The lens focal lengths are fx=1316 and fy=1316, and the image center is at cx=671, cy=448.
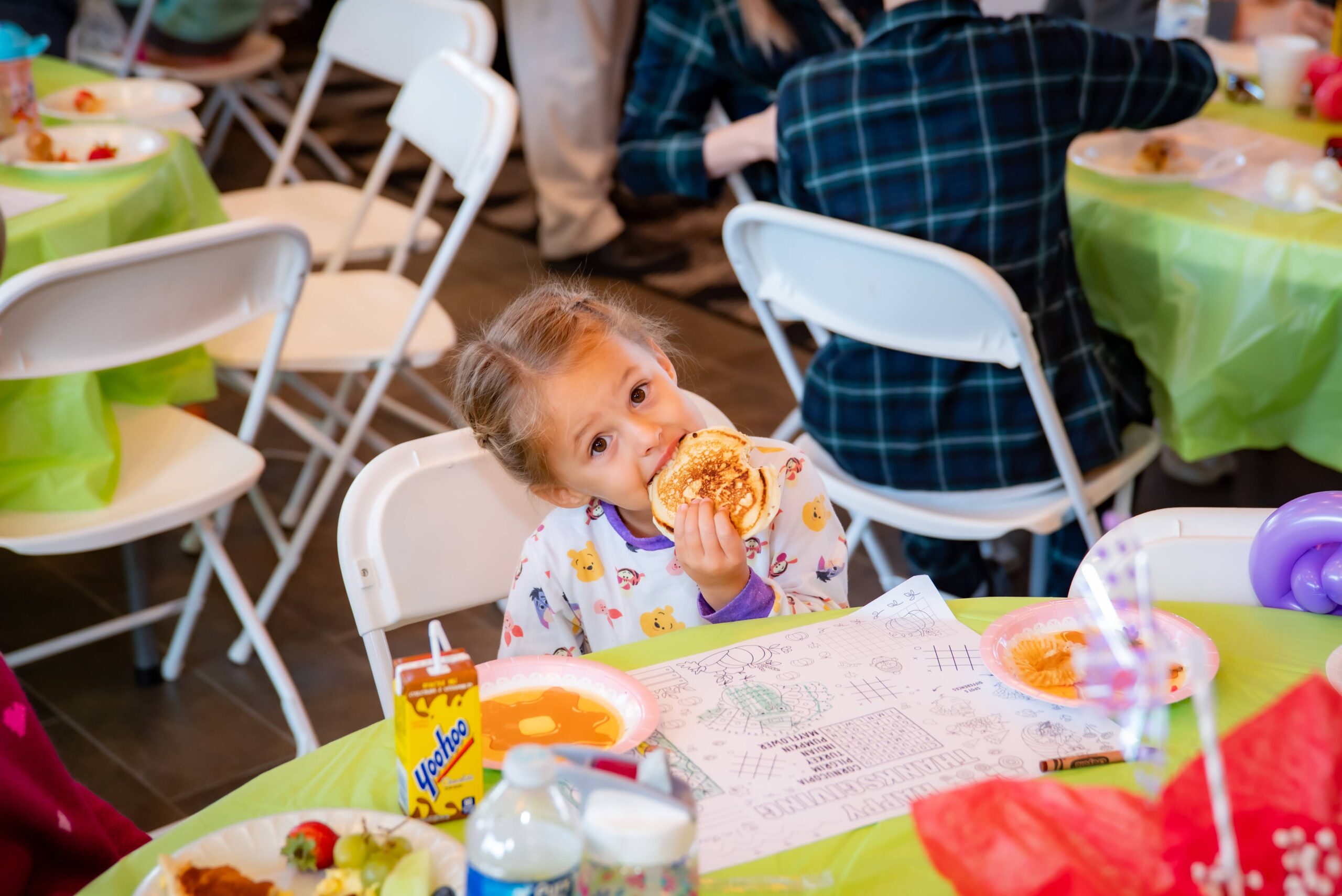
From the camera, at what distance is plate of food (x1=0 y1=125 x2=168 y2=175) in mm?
2105

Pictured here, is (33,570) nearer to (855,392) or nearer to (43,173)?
(43,173)

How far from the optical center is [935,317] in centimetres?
176

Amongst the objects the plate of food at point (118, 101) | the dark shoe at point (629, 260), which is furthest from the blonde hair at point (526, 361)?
the dark shoe at point (629, 260)

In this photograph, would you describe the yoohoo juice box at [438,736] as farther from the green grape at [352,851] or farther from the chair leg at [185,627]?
the chair leg at [185,627]

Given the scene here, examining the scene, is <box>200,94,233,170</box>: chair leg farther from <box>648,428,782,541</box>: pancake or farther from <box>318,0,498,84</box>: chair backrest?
<box>648,428,782,541</box>: pancake

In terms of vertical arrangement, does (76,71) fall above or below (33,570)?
above

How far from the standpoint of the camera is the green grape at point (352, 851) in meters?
0.83

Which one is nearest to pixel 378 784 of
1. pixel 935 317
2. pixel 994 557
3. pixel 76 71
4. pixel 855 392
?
pixel 935 317

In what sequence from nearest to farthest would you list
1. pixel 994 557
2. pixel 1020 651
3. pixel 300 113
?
pixel 1020 651 < pixel 994 557 < pixel 300 113

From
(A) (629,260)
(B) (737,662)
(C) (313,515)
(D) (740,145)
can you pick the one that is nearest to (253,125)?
(A) (629,260)

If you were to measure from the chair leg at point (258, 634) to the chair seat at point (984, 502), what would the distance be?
2.98ft

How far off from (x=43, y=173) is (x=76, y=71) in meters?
0.81

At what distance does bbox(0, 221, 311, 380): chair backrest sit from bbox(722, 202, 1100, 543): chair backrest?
67cm

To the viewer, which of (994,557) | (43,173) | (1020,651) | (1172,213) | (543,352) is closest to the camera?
(1020,651)
